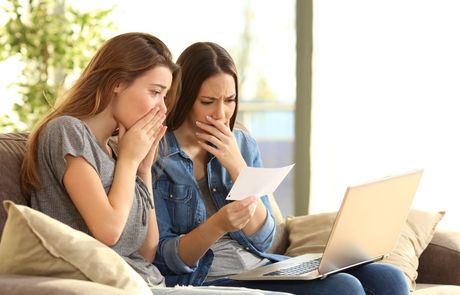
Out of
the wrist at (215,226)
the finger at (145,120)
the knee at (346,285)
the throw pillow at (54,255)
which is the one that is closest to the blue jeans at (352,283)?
the knee at (346,285)

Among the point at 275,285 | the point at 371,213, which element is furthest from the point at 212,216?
the point at 371,213

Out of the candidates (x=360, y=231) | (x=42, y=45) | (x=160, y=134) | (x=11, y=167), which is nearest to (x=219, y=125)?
(x=160, y=134)

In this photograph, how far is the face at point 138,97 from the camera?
2.61 meters

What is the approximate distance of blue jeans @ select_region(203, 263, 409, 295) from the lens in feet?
8.62

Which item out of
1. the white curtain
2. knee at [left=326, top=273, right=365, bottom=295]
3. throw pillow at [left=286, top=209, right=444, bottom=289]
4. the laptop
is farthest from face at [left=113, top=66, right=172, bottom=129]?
the white curtain

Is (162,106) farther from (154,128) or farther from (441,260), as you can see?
(441,260)

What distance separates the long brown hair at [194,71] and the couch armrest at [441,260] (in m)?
1.01

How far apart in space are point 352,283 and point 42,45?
2722mm

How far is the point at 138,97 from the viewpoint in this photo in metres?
2.62

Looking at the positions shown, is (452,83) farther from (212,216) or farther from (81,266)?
(81,266)

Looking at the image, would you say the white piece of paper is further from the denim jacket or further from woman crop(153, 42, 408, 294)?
the denim jacket

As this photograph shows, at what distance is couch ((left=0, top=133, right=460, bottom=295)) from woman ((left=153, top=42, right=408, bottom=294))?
43 centimetres

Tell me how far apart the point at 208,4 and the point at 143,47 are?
10.8 ft

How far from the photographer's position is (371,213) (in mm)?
2744
